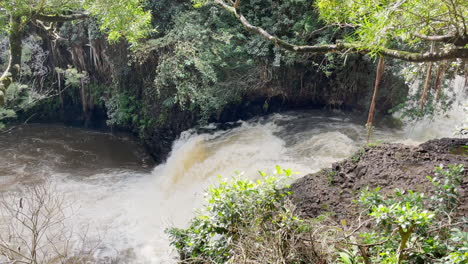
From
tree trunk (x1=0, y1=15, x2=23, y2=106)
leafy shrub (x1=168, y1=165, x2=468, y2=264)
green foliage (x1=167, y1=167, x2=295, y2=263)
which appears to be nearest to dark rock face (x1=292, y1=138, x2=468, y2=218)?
leafy shrub (x1=168, y1=165, x2=468, y2=264)

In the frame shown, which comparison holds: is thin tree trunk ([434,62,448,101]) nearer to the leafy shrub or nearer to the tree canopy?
the leafy shrub

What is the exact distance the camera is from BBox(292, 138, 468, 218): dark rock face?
415cm

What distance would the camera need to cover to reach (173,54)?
26.3 ft

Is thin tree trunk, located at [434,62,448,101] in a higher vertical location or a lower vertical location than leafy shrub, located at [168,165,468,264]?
higher

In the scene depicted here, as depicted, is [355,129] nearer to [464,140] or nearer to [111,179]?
[464,140]

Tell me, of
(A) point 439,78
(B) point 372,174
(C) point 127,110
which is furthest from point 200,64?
(A) point 439,78

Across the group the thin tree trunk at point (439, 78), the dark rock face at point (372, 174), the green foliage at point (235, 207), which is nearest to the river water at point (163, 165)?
the thin tree trunk at point (439, 78)

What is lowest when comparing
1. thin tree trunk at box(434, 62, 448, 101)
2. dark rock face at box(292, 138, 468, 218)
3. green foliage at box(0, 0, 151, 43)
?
dark rock face at box(292, 138, 468, 218)

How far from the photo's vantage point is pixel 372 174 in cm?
445

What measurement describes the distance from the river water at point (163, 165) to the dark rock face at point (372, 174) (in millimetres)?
1272

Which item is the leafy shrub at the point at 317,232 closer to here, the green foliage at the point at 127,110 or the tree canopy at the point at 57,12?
the tree canopy at the point at 57,12

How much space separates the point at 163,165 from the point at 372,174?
19.4 feet

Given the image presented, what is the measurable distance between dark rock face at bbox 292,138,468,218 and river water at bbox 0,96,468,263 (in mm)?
1272

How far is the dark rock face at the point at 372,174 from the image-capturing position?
415cm
